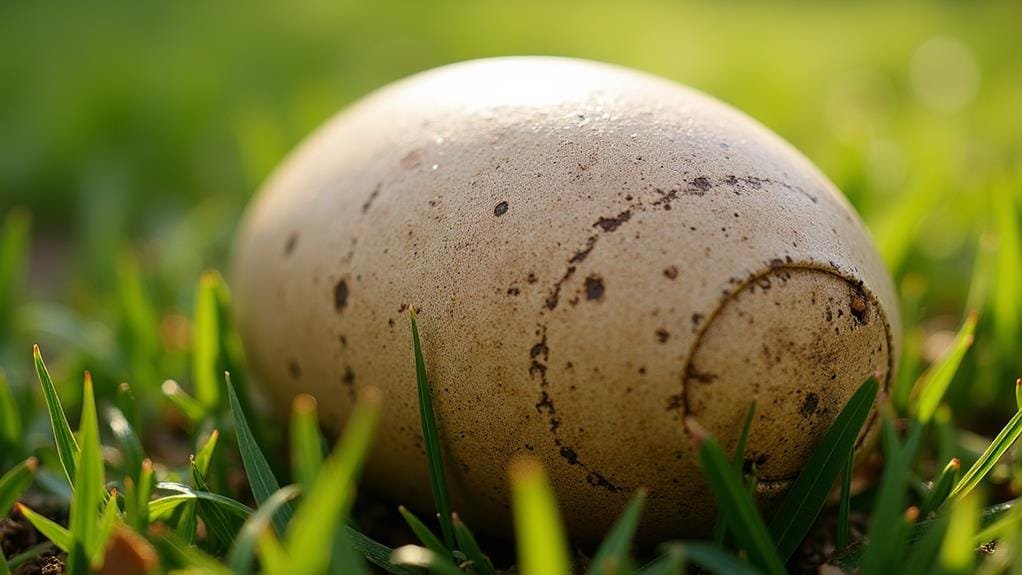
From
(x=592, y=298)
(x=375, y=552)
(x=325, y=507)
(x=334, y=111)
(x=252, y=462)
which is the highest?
(x=334, y=111)

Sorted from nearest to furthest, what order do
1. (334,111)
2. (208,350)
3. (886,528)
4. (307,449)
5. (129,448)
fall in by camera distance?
1. (307,449)
2. (886,528)
3. (129,448)
4. (208,350)
5. (334,111)

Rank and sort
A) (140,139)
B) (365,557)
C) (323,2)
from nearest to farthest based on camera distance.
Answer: (365,557) < (140,139) < (323,2)

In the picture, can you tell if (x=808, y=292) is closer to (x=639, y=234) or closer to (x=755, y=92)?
(x=639, y=234)

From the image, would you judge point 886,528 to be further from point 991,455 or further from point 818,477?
point 991,455

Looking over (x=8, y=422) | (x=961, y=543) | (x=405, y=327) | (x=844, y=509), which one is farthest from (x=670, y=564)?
(x=8, y=422)

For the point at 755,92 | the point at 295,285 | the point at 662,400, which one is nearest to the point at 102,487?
the point at 295,285

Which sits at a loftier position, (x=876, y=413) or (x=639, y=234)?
(x=639, y=234)

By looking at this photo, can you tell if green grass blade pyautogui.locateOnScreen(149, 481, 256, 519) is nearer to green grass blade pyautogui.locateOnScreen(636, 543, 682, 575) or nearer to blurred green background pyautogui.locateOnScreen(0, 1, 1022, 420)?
green grass blade pyautogui.locateOnScreen(636, 543, 682, 575)
